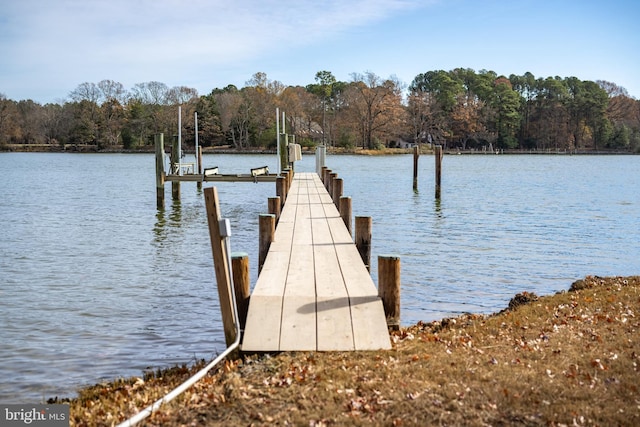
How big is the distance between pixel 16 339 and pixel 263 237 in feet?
11.9

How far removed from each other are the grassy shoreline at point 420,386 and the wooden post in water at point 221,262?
1.25ft

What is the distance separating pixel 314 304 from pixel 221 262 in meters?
1.12

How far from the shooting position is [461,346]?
672 cm

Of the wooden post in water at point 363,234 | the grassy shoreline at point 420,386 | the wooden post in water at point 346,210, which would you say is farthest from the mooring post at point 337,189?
the grassy shoreline at point 420,386

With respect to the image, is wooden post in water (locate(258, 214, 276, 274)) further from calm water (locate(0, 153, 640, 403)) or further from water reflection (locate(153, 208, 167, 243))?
water reflection (locate(153, 208, 167, 243))

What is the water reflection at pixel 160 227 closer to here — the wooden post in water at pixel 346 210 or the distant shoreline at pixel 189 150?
the wooden post in water at pixel 346 210

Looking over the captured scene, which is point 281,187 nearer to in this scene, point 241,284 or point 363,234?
point 363,234

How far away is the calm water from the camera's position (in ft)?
28.4

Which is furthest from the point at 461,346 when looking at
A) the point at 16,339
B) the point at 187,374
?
the point at 16,339

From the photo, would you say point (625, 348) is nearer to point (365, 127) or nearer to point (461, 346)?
point (461, 346)

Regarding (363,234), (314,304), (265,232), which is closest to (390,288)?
(314,304)

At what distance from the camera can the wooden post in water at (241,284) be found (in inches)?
274

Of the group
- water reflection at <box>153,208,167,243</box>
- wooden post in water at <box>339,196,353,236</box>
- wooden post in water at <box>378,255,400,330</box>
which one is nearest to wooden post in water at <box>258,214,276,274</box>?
wooden post in water at <box>339,196,353,236</box>

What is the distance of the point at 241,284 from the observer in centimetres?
700
